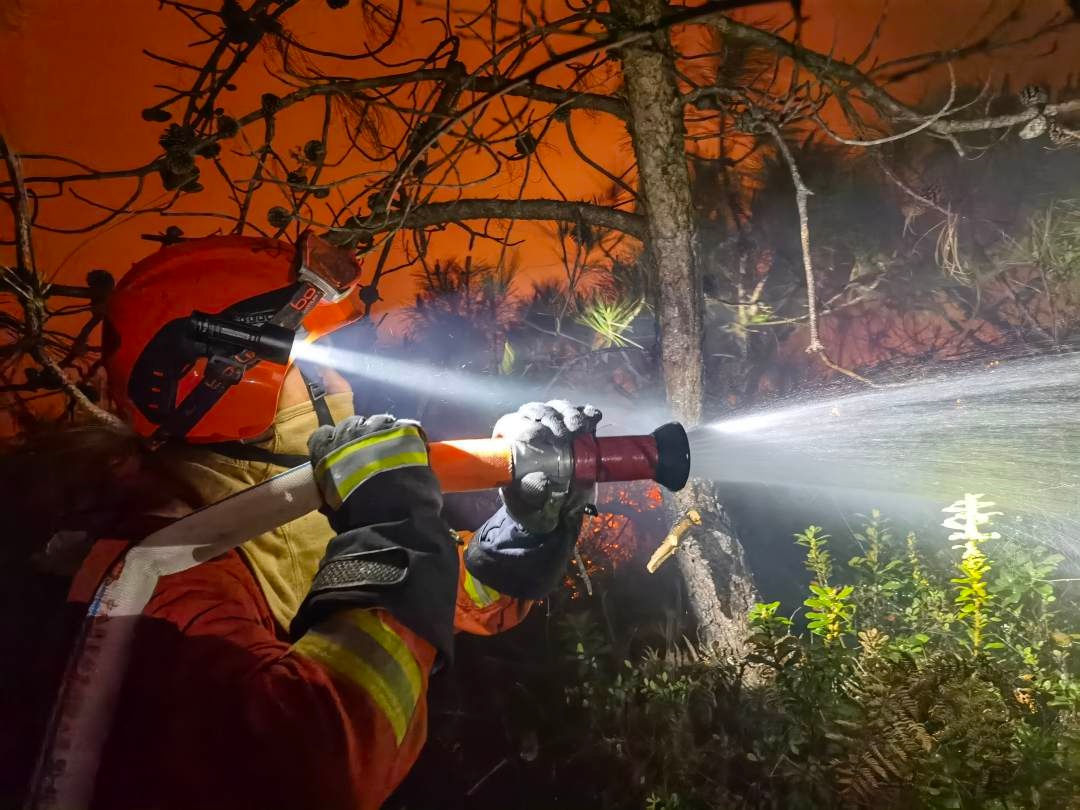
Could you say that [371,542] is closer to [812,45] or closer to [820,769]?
[820,769]

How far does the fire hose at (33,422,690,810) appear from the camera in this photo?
1028mm

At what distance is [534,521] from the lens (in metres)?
1.73

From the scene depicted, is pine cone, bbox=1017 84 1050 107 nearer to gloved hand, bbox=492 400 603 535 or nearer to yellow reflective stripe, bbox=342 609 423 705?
gloved hand, bbox=492 400 603 535

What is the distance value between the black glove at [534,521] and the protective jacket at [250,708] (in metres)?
0.54

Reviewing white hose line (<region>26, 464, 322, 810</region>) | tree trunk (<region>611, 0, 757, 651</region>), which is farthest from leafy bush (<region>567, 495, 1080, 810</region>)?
white hose line (<region>26, 464, 322, 810</region>)

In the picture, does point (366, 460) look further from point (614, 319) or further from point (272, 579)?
point (614, 319)

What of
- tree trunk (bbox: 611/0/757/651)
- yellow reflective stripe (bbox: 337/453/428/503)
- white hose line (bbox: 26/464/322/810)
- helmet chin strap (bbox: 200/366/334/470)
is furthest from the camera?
tree trunk (bbox: 611/0/757/651)

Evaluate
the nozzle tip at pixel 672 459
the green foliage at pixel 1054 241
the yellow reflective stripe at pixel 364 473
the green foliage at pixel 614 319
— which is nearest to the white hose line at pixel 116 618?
the yellow reflective stripe at pixel 364 473

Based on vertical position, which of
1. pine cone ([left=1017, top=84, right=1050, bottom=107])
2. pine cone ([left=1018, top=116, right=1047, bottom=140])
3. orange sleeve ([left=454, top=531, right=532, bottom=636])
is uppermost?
pine cone ([left=1017, top=84, right=1050, bottom=107])

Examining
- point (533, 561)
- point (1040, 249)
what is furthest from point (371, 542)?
point (1040, 249)

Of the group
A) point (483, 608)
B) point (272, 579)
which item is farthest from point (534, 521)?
point (272, 579)

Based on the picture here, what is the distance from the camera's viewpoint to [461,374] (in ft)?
12.0

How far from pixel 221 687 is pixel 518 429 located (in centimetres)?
87

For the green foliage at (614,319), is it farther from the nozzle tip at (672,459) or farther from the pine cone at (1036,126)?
the pine cone at (1036,126)
